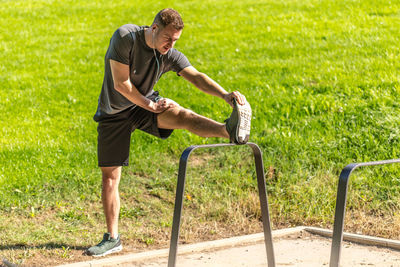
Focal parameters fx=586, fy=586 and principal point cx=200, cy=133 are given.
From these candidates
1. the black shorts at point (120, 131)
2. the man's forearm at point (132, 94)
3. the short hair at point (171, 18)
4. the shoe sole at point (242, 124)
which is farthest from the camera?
the black shorts at point (120, 131)

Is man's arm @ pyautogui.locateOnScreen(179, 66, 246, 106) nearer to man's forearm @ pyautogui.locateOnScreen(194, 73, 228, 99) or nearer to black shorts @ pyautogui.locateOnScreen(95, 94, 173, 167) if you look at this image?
man's forearm @ pyautogui.locateOnScreen(194, 73, 228, 99)

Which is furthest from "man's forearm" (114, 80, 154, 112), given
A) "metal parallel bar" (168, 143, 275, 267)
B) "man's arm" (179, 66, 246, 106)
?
"metal parallel bar" (168, 143, 275, 267)

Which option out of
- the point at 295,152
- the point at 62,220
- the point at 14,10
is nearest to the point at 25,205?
the point at 62,220

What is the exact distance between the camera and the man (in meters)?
4.05

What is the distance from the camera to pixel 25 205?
573 cm

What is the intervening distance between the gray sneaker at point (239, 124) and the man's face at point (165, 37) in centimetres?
64

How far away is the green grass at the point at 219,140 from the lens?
5.63m

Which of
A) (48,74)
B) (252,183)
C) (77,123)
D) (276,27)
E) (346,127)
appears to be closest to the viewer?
(252,183)

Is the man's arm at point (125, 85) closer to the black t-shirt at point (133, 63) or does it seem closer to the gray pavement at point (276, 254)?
the black t-shirt at point (133, 63)

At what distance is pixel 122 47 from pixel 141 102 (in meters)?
0.42

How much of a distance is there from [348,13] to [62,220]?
8.01 meters

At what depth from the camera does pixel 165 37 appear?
4102 millimetres

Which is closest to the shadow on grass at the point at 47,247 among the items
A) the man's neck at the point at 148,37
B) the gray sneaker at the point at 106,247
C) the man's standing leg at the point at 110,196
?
the gray sneaker at the point at 106,247

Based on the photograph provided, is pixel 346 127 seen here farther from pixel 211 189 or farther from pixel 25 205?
pixel 25 205
